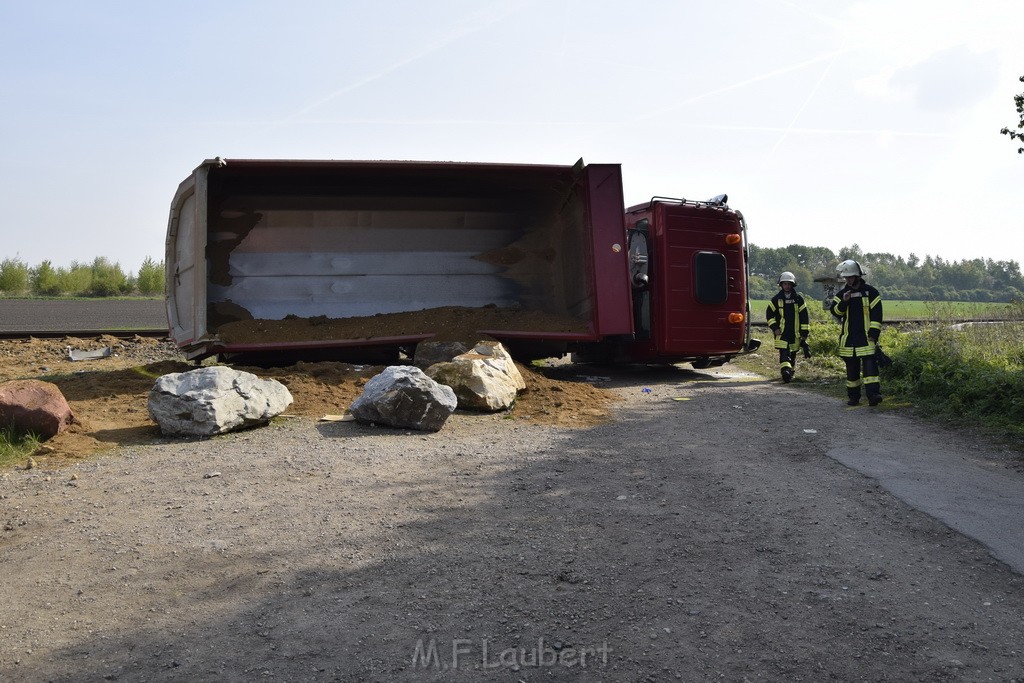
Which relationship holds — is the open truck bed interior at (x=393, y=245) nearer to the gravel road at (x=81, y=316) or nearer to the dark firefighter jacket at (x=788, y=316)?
the dark firefighter jacket at (x=788, y=316)

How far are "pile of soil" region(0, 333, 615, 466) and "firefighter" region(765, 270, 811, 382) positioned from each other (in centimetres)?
343

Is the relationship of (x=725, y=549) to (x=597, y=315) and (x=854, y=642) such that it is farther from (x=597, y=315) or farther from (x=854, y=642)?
(x=597, y=315)

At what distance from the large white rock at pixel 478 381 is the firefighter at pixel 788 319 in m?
4.66

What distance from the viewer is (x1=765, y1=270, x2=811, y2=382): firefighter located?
1121 centimetres

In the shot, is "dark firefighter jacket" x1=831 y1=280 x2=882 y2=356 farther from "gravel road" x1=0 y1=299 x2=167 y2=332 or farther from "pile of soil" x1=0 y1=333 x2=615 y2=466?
"gravel road" x1=0 y1=299 x2=167 y2=332

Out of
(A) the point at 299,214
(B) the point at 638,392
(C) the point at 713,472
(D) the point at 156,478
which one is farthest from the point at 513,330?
(D) the point at 156,478

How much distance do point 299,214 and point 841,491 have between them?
7.28 metres

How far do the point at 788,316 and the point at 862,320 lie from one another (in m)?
2.61

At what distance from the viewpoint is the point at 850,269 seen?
8.88 meters

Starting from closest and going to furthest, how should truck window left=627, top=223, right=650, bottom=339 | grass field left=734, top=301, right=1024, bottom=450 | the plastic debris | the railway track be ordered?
grass field left=734, top=301, right=1024, bottom=450
truck window left=627, top=223, right=650, bottom=339
the plastic debris
the railway track

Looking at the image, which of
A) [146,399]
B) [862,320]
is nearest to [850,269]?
[862,320]

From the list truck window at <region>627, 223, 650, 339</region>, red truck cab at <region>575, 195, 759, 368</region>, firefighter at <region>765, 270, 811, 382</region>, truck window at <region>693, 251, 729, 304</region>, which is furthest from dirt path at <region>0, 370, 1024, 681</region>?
firefighter at <region>765, 270, 811, 382</region>

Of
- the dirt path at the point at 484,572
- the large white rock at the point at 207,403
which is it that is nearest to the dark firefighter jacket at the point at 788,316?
the dirt path at the point at 484,572

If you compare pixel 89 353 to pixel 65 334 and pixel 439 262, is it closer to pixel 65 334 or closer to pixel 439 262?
pixel 65 334
